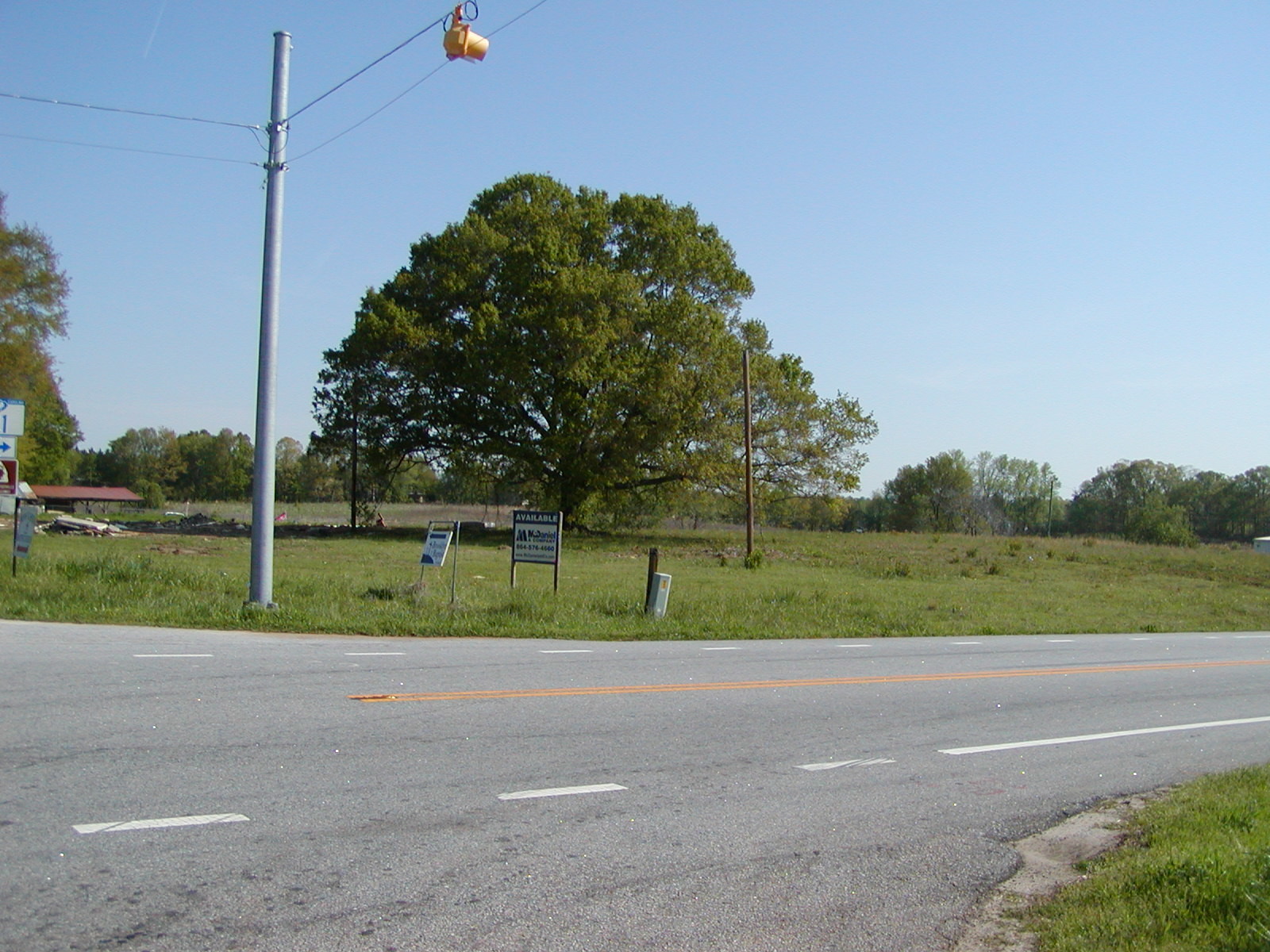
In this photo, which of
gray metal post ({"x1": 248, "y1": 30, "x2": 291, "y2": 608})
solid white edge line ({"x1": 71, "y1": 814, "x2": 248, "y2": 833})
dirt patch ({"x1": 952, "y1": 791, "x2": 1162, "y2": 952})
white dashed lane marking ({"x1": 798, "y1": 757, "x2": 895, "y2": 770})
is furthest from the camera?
gray metal post ({"x1": 248, "y1": 30, "x2": 291, "y2": 608})

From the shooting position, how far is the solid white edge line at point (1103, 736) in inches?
365

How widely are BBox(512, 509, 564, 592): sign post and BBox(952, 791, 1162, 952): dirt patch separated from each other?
1242cm

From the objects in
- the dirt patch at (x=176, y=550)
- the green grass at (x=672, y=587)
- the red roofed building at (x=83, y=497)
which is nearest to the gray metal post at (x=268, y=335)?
the green grass at (x=672, y=587)

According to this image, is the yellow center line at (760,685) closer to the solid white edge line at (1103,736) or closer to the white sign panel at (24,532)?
the solid white edge line at (1103,736)

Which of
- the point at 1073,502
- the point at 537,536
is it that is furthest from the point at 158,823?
the point at 1073,502

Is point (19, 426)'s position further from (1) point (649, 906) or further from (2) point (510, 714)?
(1) point (649, 906)

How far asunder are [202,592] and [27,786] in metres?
12.5

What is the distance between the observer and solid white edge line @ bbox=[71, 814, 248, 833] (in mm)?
5598

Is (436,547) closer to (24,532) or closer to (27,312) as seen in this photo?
(24,532)

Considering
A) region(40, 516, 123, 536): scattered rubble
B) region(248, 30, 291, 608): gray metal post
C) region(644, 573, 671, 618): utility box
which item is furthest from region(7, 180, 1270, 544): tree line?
region(248, 30, 291, 608): gray metal post

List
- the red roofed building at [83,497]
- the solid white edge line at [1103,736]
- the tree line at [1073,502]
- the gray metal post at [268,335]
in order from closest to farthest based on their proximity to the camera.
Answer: the solid white edge line at [1103,736] → the gray metal post at [268,335] → the red roofed building at [83,497] → the tree line at [1073,502]

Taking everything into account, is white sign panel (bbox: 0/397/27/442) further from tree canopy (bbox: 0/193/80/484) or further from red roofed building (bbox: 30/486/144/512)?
red roofed building (bbox: 30/486/144/512)

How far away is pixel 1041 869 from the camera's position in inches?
245

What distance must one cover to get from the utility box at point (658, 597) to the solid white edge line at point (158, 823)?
13.8 m
